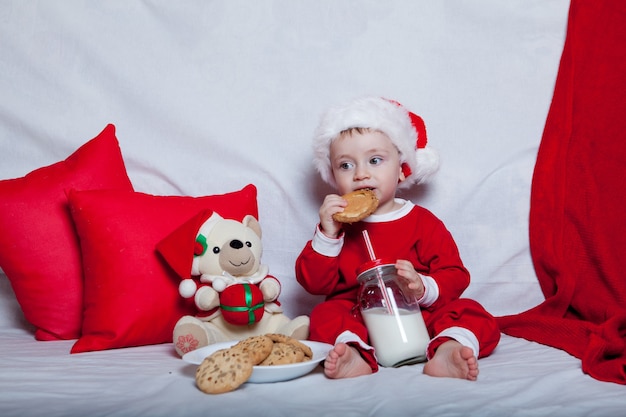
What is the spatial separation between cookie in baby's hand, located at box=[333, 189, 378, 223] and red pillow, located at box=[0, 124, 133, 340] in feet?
2.02

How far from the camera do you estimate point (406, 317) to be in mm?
1316

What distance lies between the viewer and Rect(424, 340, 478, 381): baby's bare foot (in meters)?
1.18

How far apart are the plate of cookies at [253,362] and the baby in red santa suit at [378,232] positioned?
19 cm

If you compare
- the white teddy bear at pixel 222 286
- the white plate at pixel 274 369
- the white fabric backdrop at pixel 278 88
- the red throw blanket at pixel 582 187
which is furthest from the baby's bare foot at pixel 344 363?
the white fabric backdrop at pixel 278 88

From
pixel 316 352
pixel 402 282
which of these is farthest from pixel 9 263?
pixel 402 282

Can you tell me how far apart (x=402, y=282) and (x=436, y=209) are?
0.51 metres

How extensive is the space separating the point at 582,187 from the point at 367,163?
58 centimetres

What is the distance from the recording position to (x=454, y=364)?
1.20 m

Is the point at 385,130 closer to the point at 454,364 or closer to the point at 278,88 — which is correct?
the point at 278,88

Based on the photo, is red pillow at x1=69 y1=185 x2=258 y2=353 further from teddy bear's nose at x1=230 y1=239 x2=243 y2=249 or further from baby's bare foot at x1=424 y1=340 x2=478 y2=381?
baby's bare foot at x1=424 y1=340 x2=478 y2=381

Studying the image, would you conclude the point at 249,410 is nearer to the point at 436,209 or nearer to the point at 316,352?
the point at 316,352

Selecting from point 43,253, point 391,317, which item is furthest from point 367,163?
point 43,253

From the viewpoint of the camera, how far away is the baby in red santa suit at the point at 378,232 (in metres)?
1.41

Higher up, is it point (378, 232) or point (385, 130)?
point (385, 130)
